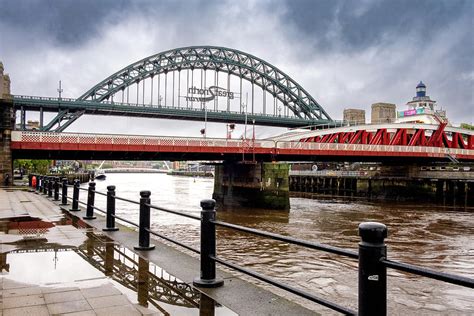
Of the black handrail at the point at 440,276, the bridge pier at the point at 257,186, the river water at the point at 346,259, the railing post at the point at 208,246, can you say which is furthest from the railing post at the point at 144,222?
the bridge pier at the point at 257,186

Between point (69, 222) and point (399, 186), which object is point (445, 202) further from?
point (69, 222)

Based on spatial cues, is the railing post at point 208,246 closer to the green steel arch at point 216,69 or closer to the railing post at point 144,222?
the railing post at point 144,222

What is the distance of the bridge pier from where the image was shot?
146 ft

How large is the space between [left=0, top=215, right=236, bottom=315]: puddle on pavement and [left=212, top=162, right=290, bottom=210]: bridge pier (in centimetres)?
3319

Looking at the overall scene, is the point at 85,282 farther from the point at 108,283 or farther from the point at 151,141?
the point at 151,141

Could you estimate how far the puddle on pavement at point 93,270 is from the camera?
6.23 m

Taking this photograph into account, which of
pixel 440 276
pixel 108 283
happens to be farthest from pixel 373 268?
pixel 108 283

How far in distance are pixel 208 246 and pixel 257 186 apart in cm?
3924

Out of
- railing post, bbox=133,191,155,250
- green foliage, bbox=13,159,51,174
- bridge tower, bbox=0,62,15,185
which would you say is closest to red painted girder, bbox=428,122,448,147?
bridge tower, bbox=0,62,15,185

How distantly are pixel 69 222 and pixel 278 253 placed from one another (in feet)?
27.0

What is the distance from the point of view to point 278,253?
18172mm

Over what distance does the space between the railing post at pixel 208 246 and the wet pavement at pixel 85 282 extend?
29 centimetres

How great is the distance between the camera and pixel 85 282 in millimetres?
7156

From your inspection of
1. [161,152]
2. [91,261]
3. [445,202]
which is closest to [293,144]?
[161,152]
